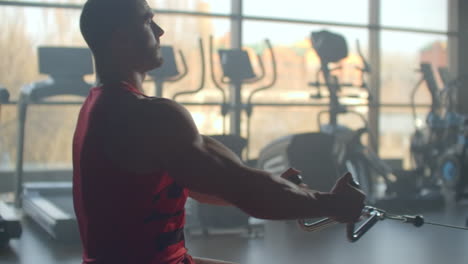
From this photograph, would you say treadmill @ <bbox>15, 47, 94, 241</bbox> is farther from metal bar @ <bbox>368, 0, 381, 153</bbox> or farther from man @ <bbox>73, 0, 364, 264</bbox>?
metal bar @ <bbox>368, 0, 381, 153</bbox>

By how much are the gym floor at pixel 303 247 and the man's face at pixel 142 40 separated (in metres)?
1.91

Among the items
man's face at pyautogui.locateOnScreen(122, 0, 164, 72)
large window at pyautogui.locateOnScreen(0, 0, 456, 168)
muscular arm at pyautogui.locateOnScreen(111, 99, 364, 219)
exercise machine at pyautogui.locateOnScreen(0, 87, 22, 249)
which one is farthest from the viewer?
large window at pyautogui.locateOnScreen(0, 0, 456, 168)

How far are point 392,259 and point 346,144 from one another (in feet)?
5.05

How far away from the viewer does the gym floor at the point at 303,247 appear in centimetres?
297

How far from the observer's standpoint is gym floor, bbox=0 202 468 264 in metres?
2.97

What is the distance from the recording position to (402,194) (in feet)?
15.6

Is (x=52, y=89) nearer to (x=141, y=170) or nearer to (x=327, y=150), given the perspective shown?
(x=327, y=150)

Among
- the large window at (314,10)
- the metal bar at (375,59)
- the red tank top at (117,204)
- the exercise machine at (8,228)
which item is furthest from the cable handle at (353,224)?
the metal bar at (375,59)

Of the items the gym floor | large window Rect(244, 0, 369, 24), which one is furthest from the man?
large window Rect(244, 0, 369, 24)

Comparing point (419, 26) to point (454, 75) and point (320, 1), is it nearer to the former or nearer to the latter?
point (454, 75)

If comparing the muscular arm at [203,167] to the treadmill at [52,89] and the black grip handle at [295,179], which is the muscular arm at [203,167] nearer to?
the black grip handle at [295,179]

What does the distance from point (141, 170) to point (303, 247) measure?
2385mm

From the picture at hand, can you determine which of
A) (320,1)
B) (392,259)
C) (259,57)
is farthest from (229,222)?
(320,1)

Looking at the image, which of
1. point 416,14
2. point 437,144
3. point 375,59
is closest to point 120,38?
point 437,144
